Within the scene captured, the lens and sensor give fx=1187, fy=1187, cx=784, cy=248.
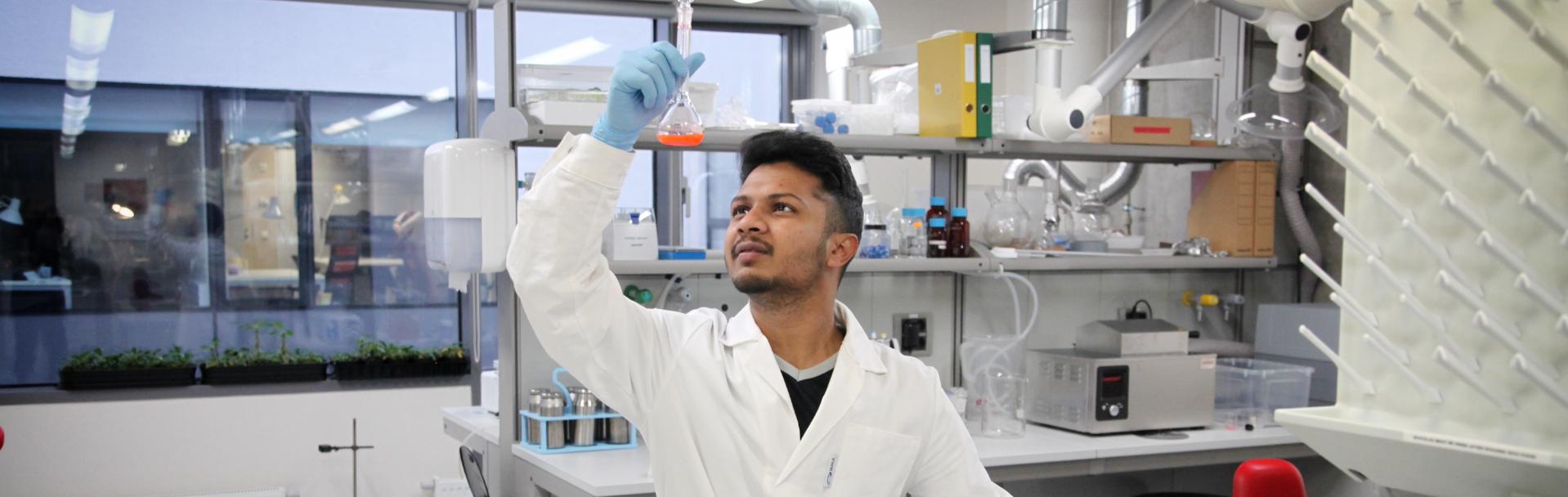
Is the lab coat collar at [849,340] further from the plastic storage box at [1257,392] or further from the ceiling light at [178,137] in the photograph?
the ceiling light at [178,137]

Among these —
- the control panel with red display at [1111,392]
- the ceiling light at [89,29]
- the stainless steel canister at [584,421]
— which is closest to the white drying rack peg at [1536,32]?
the stainless steel canister at [584,421]

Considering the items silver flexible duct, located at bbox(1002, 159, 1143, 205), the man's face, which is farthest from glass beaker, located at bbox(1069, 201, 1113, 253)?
the man's face

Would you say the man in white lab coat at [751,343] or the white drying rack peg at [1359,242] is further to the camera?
the man in white lab coat at [751,343]

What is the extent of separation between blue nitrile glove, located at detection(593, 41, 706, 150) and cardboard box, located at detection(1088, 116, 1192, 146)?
2.46 metres

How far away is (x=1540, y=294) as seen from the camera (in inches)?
27.9

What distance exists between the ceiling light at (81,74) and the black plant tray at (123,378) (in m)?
1.11

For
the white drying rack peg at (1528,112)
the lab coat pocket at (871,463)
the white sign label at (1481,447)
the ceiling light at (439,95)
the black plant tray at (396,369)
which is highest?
the ceiling light at (439,95)

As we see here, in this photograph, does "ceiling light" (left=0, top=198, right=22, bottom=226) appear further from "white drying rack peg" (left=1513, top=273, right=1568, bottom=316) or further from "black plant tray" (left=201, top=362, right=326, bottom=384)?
"white drying rack peg" (left=1513, top=273, right=1568, bottom=316)

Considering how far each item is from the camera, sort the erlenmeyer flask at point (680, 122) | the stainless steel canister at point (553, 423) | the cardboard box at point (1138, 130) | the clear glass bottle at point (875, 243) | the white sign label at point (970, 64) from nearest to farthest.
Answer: the erlenmeyer flask at point (680, 122), the stainless steel canister at point (553, 423), the white sign label at point (970, 64), the clear glass bottle at point (875, 243), the cardboard box at point (1138, 130)

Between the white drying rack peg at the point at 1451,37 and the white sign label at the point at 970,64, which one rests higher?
the white sign label at the point at 970,64

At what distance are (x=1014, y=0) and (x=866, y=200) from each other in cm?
217

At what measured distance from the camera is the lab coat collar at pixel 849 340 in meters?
1.71

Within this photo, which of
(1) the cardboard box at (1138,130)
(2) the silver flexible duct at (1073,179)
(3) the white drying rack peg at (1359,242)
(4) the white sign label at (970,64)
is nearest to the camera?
(3) the white drying rack peg at (1359,242)

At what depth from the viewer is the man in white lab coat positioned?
4.77ft
